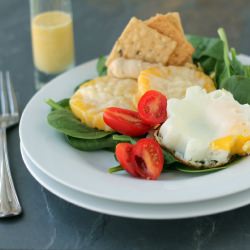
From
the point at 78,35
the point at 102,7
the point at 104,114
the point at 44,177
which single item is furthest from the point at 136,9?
the point at 44,177

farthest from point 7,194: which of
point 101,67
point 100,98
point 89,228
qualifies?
point 101,67

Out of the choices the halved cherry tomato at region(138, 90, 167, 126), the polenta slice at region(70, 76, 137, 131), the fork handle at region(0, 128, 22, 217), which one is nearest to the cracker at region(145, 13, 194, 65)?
the polenta slice at region(70, 76, 137, 131)

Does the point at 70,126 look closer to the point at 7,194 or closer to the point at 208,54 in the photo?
the point at 7,194

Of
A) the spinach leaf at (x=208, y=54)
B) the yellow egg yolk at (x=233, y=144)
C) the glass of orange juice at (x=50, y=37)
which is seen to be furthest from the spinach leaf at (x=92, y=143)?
the glass of orange juice at (x=50, y=37)

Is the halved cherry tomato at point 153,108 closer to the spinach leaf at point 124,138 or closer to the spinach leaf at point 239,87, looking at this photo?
the spinach leaf at point 124,138

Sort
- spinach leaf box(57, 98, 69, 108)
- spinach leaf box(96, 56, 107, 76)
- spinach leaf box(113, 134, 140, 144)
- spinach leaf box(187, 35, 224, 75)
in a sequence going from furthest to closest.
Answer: spinach leaf box(96, 56, 107, 76)
spinach leaf box(187, 35, 224, 75)
spinach leaf box(57, 98, 69, 108)
spinach leaf box(113, 134, 140, 144)

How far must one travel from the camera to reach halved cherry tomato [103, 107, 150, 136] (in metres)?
2.34

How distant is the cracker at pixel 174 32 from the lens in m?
2.75

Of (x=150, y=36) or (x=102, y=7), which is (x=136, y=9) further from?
(x=150, y=36)

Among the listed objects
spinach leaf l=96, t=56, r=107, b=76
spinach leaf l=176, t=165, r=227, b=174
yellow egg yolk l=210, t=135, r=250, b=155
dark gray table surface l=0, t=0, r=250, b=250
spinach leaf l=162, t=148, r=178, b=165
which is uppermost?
yellow egg yolk l=210, t=135, r=250, b=155

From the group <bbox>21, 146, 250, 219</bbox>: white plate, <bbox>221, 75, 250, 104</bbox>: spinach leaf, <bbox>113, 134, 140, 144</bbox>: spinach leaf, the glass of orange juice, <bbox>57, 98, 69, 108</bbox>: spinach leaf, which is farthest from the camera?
the glass of orange juice

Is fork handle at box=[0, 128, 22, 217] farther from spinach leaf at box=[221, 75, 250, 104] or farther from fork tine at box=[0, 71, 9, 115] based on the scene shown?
spinach leaf at box=[221, 75, 250, 104]

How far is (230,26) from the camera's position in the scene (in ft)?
12.3

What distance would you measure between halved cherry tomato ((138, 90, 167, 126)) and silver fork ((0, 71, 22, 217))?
0.55 m
